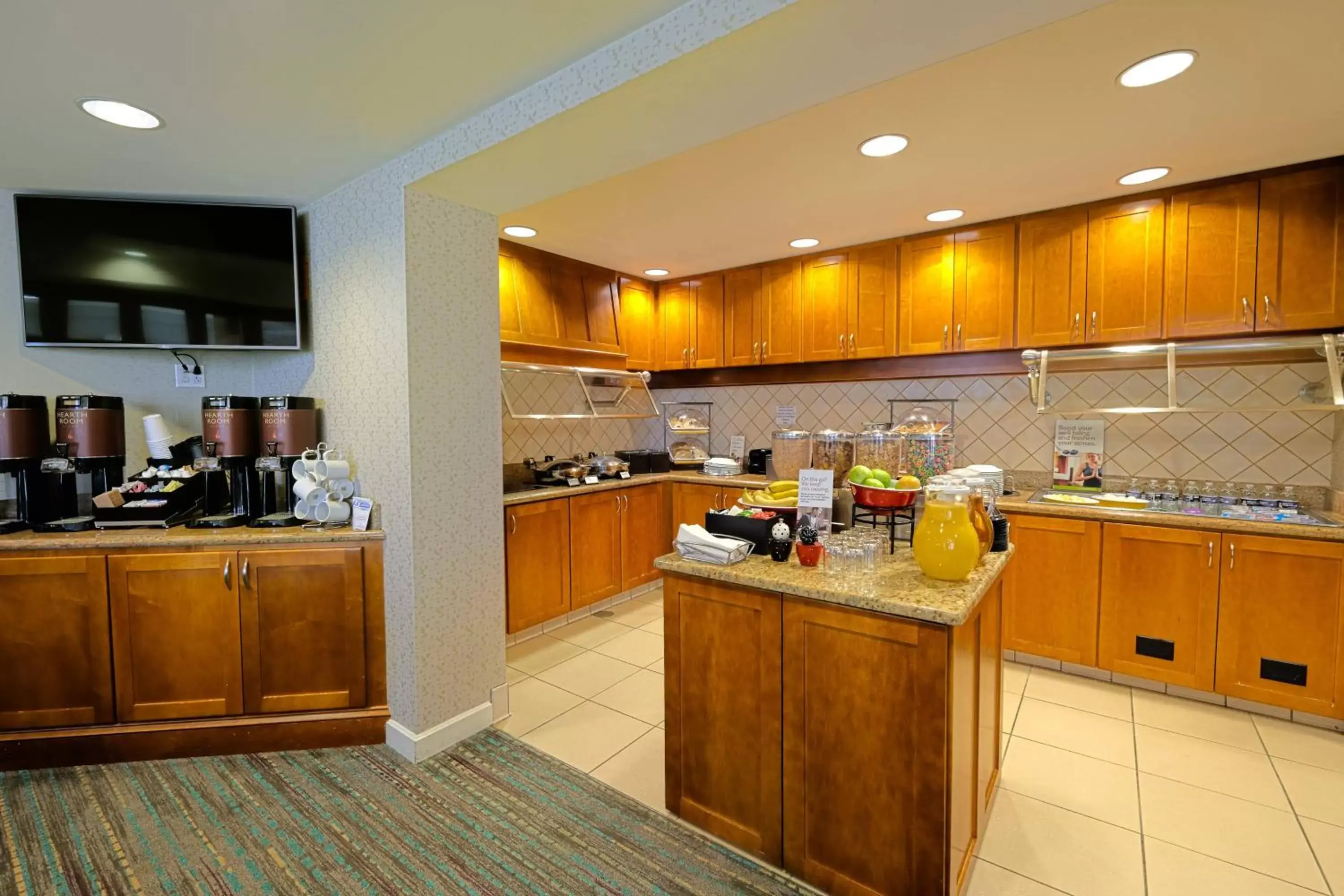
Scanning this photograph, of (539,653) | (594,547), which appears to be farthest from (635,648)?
(594,547)

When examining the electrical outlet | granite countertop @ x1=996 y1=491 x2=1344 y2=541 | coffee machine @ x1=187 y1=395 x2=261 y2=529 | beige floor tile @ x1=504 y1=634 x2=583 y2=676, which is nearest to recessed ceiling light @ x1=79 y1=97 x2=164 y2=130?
coffee machine @ x1=187 y1=395 x2=261 y2=529

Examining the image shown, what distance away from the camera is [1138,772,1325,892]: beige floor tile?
1759mm

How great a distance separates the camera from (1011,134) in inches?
88.1

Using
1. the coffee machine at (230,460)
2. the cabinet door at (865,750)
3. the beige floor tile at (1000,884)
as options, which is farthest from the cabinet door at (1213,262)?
the coffee machine at (230,460)

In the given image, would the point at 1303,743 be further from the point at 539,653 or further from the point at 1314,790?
the point at 539,653

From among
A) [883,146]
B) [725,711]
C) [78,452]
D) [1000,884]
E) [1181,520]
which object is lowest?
[1000,884]

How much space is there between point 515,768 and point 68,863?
1.30 m

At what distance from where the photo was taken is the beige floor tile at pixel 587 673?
115 inches

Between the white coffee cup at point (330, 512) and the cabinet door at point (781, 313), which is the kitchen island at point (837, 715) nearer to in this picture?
the white coffee cup at point (330, 512)

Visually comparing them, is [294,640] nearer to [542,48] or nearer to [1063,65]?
[542,48]

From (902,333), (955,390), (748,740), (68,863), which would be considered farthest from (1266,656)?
(68,863)

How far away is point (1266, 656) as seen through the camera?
8.34 ft

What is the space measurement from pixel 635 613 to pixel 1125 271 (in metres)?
3.37

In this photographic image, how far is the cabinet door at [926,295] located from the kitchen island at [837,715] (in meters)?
1.98
